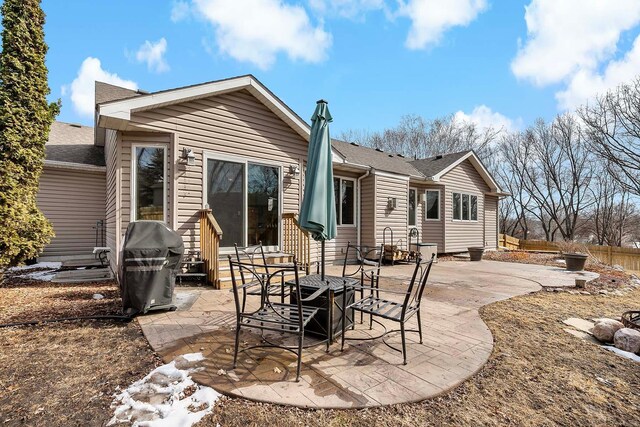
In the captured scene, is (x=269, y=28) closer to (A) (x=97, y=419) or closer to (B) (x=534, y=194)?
(A) (x=97, y=419)

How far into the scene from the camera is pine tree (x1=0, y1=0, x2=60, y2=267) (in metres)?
6.11

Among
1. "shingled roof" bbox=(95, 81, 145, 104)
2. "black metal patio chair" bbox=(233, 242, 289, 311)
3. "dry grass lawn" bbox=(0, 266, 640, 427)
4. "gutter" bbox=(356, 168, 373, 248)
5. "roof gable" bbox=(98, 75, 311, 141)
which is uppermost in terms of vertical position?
"shingled roof" bbox=(95, 81, 145, 104)

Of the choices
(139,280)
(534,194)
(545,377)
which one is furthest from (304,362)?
(534,194)

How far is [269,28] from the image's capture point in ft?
28.3


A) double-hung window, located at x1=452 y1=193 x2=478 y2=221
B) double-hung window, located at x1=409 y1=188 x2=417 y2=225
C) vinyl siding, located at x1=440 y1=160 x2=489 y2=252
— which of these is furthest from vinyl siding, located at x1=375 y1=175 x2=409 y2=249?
double-hung window, located at x1=452 y1=193 x2=478 y2=221

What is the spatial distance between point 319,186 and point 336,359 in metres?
1.80

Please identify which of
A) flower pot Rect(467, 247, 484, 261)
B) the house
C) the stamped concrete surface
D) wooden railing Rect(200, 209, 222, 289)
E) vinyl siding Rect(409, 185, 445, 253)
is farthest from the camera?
vinyl siding Rect(409, 185, 445, 253)

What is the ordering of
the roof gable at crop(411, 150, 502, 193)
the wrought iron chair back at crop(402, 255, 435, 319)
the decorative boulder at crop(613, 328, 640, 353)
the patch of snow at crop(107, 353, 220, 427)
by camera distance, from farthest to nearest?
the roof gable at crop(411, 150, 502, 193) → the decorative boulder at crop(613, 328, 640, 353) → the wrought iron chair back at crop(402, 255, 435, 319) → the patch of snow at crop(107, 353, 220, 427)

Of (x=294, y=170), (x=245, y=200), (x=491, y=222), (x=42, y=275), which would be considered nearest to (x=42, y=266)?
(x=42, y=275)

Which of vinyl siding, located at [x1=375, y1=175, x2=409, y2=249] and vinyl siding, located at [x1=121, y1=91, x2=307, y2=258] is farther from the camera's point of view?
vinyl siding, located at [x1=375, y1=175, x2=409, y2=249]

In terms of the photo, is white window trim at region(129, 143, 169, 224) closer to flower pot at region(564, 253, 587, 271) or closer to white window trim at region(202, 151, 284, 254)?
white window trim at region(202, 151, 284, 254)

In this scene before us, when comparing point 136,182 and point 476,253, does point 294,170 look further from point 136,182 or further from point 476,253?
point 476,253

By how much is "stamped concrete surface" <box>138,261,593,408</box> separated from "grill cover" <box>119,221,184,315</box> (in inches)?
8.5

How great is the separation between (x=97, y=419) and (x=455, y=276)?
24.8 feet
